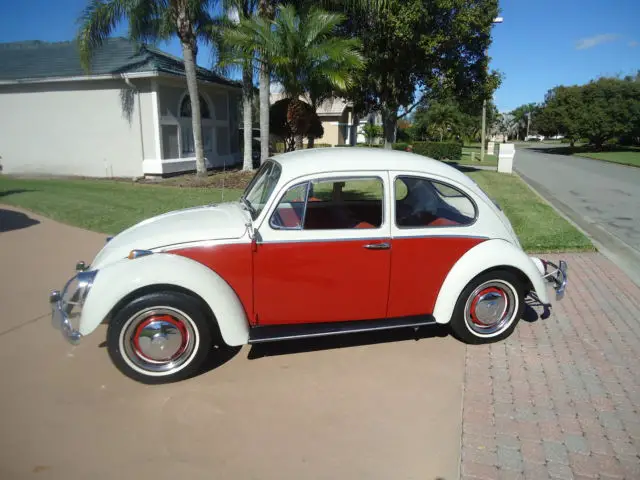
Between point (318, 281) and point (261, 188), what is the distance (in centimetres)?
105

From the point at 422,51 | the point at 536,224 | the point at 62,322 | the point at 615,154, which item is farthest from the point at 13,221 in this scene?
the point at 615,154

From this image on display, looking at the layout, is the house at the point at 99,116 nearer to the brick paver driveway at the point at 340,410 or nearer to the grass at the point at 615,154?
the brick paver driveway at the point at 340,410

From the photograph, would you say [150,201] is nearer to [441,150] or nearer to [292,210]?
[292,210]

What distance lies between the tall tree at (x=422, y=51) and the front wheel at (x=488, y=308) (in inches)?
512

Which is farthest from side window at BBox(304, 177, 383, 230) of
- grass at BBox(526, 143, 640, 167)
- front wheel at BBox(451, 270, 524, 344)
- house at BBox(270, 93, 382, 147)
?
house at BBox(270, 93, 382, 147)

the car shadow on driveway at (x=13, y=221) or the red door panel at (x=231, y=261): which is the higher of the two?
the red door panel at (x=231, y=261)

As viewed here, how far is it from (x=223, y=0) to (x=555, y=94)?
1593 inches

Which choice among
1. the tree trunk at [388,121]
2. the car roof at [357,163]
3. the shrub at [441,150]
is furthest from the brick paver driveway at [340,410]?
the shrub at [441,150]

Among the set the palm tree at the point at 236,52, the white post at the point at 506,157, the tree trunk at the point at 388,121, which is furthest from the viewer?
the white post at the point at 506,157

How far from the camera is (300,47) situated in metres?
12.1

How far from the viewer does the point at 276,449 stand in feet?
9.20

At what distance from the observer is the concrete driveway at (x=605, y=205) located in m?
7.57

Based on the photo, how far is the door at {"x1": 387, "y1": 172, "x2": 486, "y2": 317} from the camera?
3762 millimetres

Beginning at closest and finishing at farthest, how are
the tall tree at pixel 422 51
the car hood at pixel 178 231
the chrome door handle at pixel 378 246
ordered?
the car hood at pixel 178 231 < the chrome door handle at pixel 378 246 < the tall tree at pixel 422 51
